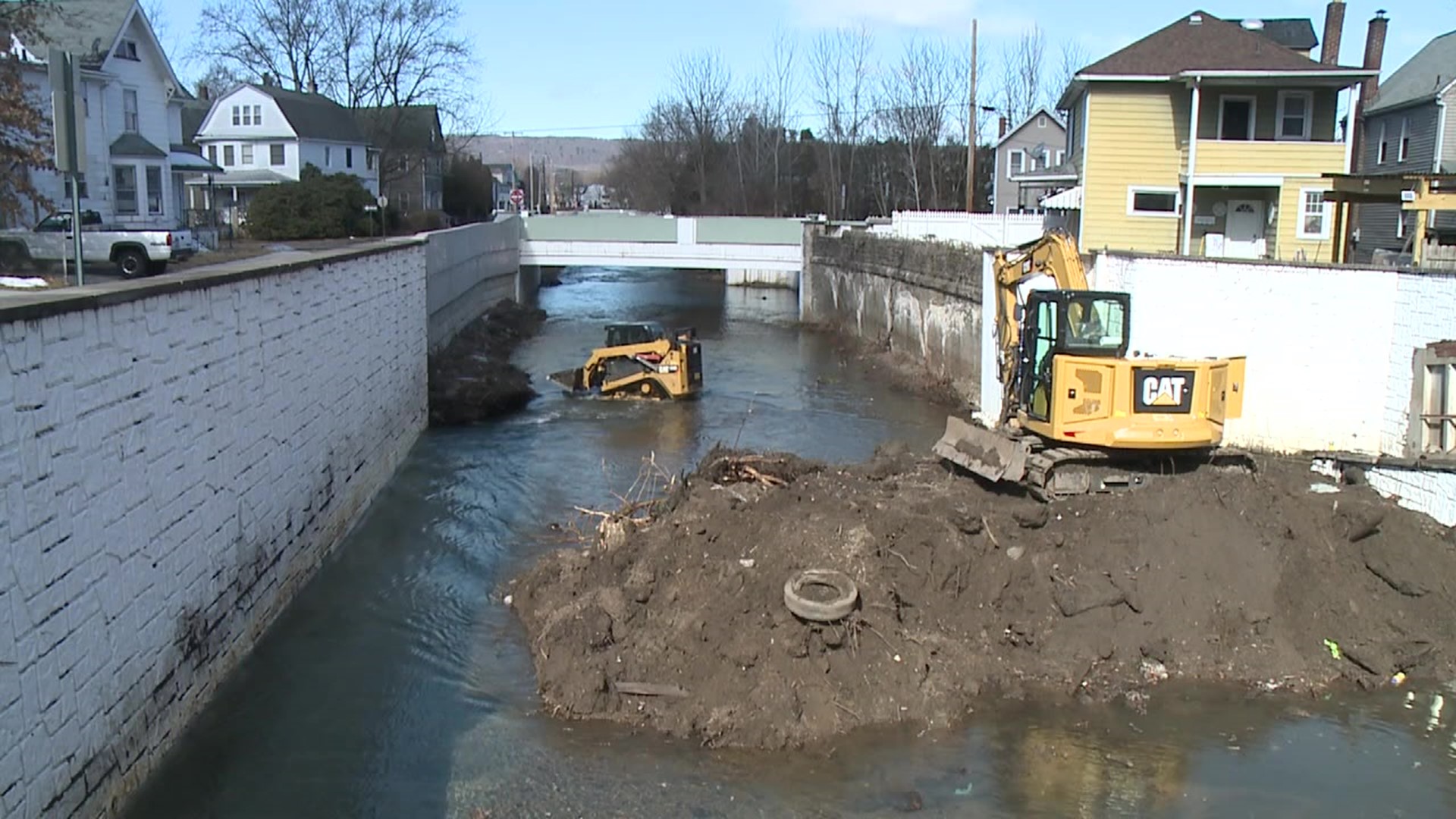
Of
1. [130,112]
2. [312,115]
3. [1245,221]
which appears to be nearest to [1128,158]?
[1245,221]

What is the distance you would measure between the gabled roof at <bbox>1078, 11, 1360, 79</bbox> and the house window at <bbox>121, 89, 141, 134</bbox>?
33.1 meters

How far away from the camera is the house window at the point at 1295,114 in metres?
30.7

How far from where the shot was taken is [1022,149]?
6500 centimetres

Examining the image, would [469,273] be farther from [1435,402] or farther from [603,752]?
[603,752]

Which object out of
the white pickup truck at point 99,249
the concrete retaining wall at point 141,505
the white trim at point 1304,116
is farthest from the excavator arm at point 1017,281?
the white pickup truck at point 99,249

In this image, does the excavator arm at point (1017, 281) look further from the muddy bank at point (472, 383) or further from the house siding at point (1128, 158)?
the house siding at point (1128, 158)

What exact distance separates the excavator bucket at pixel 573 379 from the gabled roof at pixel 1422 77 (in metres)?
27.2

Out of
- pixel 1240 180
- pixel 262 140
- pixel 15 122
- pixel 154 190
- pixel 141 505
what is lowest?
pixel 141 505

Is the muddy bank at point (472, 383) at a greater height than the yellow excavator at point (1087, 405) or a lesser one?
lesser

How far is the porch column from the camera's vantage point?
29.5 meters

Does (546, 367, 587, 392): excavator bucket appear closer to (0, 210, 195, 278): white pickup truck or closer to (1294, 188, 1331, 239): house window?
(0, 210, 195, 278): white pickup truck

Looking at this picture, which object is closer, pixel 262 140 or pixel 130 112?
pixel 130 112

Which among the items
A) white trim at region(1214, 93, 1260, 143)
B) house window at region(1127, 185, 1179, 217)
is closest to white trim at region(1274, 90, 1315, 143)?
white trim at region(1214, 93, 1260, 143)

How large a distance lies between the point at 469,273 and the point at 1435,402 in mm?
30283
